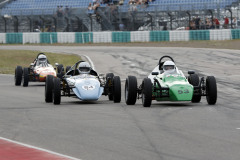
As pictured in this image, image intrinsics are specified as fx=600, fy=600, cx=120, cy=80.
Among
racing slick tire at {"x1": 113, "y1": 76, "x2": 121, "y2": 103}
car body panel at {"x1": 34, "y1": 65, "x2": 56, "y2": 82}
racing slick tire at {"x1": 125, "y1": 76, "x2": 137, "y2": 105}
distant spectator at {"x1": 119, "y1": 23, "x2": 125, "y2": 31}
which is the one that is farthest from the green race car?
distant spectator at {"x1": 119, "y1": 23, "x2": 125, "y2": 31}

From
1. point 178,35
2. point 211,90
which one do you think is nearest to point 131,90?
point 211,90

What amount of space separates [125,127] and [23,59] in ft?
82.6

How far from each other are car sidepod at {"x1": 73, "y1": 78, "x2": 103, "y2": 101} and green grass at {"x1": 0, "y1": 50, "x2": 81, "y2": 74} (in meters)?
16.8

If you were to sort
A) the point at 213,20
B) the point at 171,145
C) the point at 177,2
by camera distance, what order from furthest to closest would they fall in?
the point at 177,2
the point at 213,20
the point at 171,145

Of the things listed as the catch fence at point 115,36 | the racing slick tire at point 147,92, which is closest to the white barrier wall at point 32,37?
the catch fence at point 115,36

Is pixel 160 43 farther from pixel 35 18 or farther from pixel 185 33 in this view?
pixel 35 18

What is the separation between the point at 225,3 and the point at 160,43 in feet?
20.1

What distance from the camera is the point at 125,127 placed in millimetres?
10359

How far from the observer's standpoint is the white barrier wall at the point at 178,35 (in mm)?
42000

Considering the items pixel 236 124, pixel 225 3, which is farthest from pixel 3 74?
pixel 225 3

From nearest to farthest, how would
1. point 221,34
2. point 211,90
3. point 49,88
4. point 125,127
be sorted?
1. point 125,127
2. point 211,90
3. point 49,88
4. point 221,34

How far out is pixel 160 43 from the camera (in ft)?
139

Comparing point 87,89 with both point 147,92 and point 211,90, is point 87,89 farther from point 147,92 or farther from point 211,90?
point 211,90

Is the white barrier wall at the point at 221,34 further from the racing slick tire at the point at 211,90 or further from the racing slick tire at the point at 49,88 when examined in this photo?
the racing slick tire at the point at 211,90
